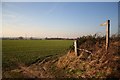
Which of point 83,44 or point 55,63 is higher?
point 83,44

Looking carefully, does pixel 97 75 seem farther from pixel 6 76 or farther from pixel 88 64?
pixel 6 76

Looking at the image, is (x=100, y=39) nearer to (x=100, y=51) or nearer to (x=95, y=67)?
(x=100, y=51)

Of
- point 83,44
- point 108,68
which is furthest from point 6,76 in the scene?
point 83,44

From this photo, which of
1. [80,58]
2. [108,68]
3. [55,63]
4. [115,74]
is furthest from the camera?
[55,63]

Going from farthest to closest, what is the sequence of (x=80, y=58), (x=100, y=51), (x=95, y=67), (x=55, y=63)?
(x=55, y=63) → (x=80, y=58) → (x=100, y=51) → (x=95, y=67)

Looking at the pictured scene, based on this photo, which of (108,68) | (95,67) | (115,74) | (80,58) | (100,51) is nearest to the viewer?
(115,74)

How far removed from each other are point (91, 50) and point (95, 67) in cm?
300

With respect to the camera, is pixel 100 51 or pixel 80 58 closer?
pixel 100 51

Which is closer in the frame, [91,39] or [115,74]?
[115,74]

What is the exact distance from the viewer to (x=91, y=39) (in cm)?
1505

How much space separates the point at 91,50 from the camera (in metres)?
13.5

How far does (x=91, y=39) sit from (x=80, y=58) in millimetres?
2647

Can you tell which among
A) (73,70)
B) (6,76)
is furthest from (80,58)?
(6,76)

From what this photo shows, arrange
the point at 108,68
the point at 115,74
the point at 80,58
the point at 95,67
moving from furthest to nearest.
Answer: the point at 80,58, the point at 95,67, the point at 108,68, the point at 115,74
